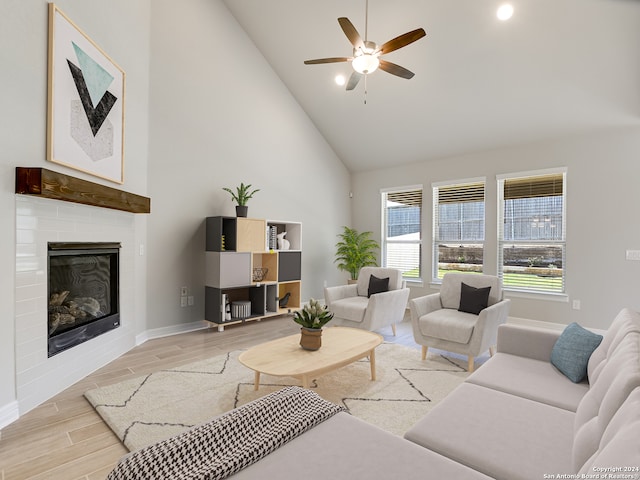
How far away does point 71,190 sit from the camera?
2.64m

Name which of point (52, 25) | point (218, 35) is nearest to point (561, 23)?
point (218, 35)

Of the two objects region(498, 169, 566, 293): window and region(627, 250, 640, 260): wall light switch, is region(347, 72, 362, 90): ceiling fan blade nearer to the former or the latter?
region(498, 169, 566, 293): window

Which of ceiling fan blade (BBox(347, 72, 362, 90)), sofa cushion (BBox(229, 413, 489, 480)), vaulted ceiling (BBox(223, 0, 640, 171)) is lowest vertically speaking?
sofa cushion (BBox(229, 413, 489, 480))

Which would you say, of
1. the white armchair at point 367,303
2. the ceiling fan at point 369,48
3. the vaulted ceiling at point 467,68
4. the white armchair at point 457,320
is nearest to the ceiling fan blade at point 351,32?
the ceiling fan at point 369,48

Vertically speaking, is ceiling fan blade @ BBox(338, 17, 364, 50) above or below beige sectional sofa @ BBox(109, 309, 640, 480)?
above

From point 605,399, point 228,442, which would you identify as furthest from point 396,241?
point 228,442

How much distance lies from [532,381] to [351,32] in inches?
109

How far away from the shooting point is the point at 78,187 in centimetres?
272

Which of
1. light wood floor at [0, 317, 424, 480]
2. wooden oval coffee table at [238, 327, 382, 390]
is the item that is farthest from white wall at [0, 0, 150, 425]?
wooden oval coffee table at [238, 327, 382, 390]

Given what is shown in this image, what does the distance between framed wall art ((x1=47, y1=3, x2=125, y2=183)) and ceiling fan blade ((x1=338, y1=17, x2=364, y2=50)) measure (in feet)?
6.98

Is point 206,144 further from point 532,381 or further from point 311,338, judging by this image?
point 532,381

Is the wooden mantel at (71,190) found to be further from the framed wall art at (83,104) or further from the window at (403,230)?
the window at (403,230)

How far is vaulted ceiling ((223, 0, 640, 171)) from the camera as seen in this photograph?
3578mm

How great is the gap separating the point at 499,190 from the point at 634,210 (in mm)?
1542
